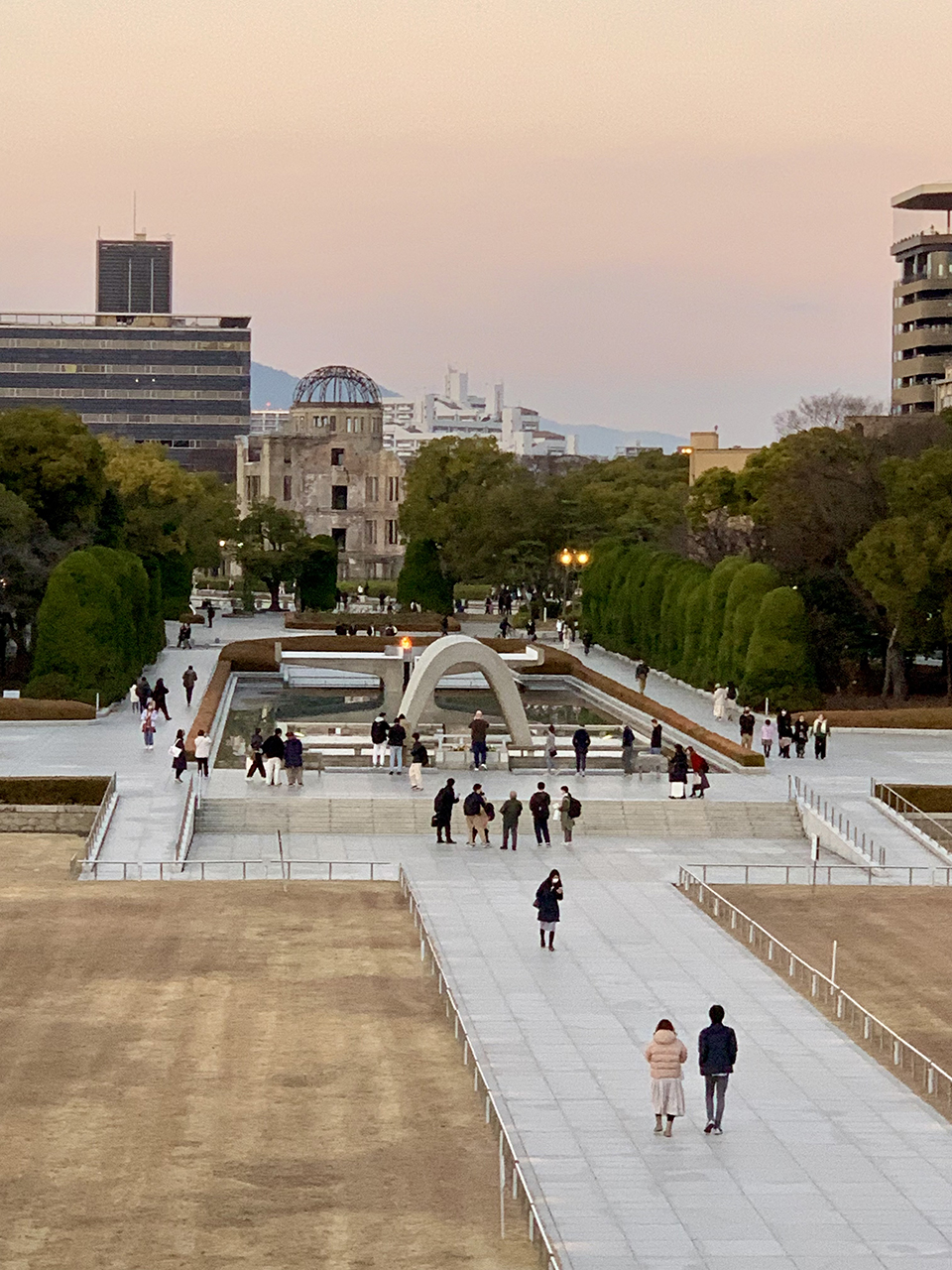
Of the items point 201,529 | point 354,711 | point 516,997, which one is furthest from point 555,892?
point 201,529

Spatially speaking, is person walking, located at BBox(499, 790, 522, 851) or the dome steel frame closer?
person walking, located at BBox(499, 790, 522, 851)

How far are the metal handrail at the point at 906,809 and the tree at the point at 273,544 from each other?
56.4m

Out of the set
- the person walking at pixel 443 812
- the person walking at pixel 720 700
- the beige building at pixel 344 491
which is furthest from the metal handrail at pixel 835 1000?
the beige building at pixel 344 491

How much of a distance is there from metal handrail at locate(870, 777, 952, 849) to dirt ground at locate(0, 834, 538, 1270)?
1266 centimetres

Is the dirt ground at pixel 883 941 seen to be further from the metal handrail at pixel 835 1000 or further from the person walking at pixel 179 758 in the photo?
the person walking at pixel 179 758

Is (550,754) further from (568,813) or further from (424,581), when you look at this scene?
(424,581)

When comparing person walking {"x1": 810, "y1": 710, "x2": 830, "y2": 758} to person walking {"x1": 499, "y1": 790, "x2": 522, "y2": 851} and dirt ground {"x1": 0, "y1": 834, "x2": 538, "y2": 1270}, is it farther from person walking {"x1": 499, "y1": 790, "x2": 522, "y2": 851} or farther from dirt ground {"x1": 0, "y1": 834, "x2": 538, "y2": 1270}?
dirt ground {"x1": 0, "y1": 834, "x2": 538, "y2": 1270}

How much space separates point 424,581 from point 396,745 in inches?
2036

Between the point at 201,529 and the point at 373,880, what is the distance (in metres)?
64.5

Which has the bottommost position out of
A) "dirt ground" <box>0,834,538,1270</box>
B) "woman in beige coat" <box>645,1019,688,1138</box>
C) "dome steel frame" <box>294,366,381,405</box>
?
"dirt ground" <box>0,834,538,1270</box>

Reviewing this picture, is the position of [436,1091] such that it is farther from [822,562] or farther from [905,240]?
[905,240]

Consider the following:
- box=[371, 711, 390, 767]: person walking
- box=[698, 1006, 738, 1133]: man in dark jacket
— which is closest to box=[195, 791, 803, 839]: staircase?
box=[371, 711, 390, 767]: person walking

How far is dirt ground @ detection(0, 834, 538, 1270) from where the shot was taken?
16109 millimetres

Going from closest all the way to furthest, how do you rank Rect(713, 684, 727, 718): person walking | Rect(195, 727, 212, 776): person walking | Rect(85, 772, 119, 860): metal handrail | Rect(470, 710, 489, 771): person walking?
Rect(85, 772, 119, 860): metal handrail, Rect(195, 727, 212, 776): person walking, Rect(470, 710, 489, 771): person walking, Rect(713, 684, 727, 718): person walking
